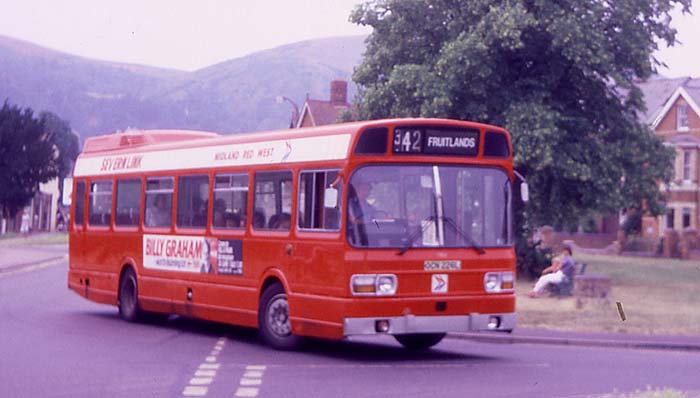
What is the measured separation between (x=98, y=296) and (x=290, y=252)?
24.4 ft

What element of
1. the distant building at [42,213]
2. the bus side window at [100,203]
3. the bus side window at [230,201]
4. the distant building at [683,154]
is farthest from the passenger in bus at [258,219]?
the distant building at [42,213]

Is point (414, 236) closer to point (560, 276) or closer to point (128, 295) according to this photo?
point (128, 295)

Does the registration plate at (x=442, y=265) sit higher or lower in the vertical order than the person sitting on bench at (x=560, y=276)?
higher

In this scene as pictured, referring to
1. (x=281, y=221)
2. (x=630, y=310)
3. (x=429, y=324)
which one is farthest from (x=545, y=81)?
(x=429, y=324)

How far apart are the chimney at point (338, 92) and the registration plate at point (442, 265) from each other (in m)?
70.2

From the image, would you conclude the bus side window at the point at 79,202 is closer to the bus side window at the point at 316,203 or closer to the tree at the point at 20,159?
the bus side window at the point at 316,203

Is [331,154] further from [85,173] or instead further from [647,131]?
[647,131]

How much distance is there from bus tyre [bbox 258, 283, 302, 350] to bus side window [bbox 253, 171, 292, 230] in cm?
88

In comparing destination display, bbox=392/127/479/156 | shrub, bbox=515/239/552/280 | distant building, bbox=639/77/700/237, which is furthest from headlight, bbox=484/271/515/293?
distant building, bbox=639/77/700/237

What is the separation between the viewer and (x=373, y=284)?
15227mm

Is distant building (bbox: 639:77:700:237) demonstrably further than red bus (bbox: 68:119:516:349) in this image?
Yes

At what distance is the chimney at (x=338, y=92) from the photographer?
3386 inches

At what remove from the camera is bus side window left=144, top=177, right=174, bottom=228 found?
66.6ft

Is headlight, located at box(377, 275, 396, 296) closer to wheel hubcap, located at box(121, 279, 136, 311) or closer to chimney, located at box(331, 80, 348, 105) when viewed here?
wheel hubcap, located at box(121, 279, 136, 311)
